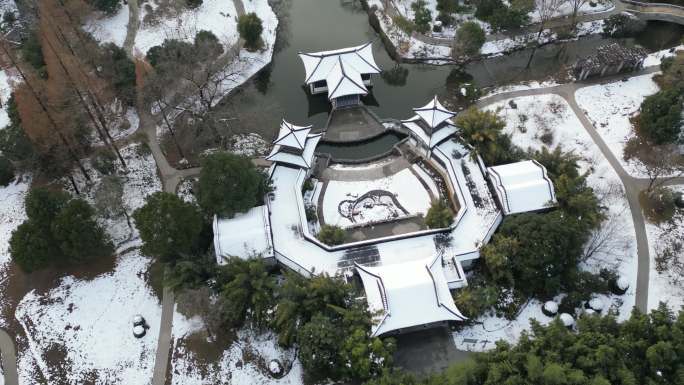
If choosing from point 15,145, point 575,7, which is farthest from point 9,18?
point 575,7

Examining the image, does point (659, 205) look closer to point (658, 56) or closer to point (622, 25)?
point (658, 56)

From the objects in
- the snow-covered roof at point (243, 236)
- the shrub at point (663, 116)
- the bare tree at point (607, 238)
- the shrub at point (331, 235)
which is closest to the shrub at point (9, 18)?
the snow-covered roof at point (243, 236)

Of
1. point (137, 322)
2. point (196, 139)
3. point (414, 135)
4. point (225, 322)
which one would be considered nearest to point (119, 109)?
point (196, 139)

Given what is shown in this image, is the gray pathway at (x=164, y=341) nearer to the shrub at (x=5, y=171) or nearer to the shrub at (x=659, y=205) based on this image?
the shrub at (x=5, y=171)

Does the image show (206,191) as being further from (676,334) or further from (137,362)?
(676,334)

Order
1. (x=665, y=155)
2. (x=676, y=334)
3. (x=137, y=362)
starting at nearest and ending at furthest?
(x=676, y=334) → (x=137, y=362) → (x=665, y=155)
